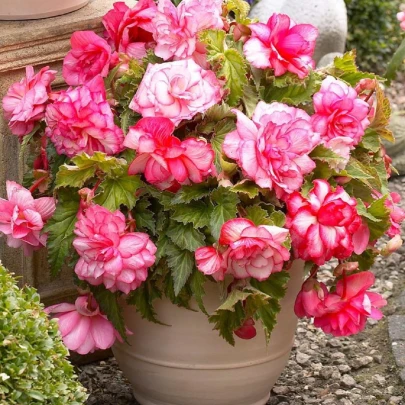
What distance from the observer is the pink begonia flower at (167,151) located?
2.27 meters

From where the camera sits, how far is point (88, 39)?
2555 millimetres

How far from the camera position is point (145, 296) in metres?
2.47

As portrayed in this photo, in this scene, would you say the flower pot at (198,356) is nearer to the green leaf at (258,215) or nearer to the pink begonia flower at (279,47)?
the green leaf at (258,215)

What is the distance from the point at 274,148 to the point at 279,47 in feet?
1.01

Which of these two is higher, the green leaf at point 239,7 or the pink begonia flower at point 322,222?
the green leaf at point 239,7

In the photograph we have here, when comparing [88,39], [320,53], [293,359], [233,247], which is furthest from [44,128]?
[320,53]

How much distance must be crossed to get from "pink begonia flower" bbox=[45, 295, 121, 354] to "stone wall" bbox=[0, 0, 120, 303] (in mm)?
329

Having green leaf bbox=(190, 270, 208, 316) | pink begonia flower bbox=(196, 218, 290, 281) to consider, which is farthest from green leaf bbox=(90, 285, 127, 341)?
pink begonia flower bbox=(196, 218, 290, 281)

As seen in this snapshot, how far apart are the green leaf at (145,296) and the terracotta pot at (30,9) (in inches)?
32.3

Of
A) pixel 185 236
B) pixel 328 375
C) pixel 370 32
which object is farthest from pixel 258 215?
pixel 370 32

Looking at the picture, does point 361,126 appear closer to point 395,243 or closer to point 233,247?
point 395,243

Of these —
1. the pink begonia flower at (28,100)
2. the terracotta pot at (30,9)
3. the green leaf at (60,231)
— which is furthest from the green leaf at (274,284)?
the terracotta pot at (30,9)

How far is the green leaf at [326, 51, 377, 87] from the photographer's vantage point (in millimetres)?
2621

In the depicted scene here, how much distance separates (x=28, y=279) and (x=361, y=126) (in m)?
1.09
